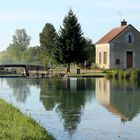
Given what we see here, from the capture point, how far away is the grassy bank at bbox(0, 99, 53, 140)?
14414mm

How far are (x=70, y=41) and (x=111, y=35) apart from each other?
8.47 metres

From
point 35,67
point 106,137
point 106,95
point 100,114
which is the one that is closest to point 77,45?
point 35,67

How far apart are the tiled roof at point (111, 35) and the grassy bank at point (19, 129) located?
5164cm

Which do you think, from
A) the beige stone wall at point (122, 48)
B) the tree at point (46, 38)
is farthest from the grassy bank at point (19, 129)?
the tree at point (46, 38)

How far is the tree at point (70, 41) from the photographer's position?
216 feet

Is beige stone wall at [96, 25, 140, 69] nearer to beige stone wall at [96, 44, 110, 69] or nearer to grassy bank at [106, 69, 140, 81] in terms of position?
beige stone wall at [96, 44, 110, 69]

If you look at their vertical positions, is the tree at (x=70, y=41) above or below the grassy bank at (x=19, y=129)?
above

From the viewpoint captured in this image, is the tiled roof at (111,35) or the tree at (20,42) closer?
the tiled roof at (111,35)

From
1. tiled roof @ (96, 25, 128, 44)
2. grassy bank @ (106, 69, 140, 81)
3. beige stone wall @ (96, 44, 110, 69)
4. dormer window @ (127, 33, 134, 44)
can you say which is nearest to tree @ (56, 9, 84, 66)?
beige stone wall @ (96, 44, 110, 69)

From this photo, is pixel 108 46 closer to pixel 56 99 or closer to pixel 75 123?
pixel 56 99

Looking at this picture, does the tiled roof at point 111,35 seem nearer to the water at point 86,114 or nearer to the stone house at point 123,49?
the stone house at point 123,49

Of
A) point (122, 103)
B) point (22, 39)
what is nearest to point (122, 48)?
point (122, 103)

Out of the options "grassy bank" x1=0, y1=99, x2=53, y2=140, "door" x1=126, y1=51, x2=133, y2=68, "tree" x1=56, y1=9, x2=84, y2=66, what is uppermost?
"tree" x1=56, y1=9, x2=84, y2=66

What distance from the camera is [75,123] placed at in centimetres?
2058
